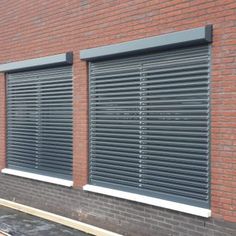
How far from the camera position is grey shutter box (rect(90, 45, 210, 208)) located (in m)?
6.54

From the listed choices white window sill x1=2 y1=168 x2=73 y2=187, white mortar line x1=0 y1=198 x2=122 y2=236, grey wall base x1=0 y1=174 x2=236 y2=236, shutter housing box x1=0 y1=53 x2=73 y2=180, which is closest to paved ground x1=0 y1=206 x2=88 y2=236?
white mortar line x1=0 y1=198 x2=122 y2=236

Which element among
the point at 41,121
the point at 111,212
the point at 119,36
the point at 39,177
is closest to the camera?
the point at 119,36

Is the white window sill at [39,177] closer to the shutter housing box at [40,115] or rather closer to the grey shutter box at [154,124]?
the shutter housing box at [40,115]

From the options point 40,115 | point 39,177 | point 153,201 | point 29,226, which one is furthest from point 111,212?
point 40,115

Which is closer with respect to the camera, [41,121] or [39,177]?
[39,177]

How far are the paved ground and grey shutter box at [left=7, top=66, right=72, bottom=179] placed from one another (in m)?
0.93

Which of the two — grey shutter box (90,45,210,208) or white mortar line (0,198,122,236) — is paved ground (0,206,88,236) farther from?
grey shutter box (90,45,210,208)

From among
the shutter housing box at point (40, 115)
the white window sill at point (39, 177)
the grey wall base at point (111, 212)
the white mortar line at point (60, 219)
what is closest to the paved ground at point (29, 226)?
the white mortar line at point (60, 219)

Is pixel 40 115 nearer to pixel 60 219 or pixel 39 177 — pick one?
pixel 39 177

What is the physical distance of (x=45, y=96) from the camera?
976 cm

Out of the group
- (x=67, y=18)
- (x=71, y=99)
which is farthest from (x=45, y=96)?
(x=67, y=18)

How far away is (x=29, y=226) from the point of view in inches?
340

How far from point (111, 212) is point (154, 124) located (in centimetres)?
170

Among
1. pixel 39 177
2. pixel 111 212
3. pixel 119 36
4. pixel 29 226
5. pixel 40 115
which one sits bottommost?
pixel 29 226
